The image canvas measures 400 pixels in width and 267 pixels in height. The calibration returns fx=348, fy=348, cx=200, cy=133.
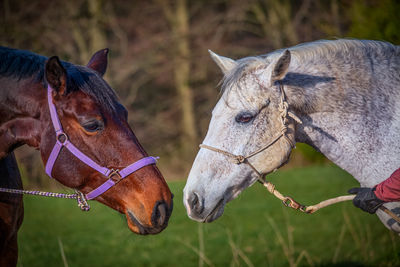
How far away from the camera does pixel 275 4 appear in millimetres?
13930

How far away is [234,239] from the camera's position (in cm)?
612

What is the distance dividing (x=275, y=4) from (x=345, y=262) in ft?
38.0

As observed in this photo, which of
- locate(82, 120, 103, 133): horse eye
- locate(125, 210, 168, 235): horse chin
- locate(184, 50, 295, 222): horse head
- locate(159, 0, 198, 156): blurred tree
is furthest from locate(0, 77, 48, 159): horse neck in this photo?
locate(159, 0, 198, 156): blurred tree

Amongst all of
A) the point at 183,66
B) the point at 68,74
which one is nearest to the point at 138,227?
the point at 68,74

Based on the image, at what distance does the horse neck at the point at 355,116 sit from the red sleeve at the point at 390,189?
0.27 m

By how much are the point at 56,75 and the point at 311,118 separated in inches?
72.8

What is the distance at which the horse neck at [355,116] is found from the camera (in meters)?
2.52

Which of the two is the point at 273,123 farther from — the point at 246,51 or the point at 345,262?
the point at 246,51

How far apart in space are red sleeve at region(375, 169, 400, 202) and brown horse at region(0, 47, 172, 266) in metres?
1.39

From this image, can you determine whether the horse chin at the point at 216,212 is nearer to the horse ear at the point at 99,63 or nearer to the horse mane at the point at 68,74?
the horse mane at the point at 68,74

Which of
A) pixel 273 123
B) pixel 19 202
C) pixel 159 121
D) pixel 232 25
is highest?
pixel 273 123

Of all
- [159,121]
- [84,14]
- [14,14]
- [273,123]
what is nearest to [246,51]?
[159,121]

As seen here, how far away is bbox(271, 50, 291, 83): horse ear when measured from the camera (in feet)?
7.84

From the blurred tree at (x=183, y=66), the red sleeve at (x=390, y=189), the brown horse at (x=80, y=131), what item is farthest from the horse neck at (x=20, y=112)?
the blurred tree at (x=183, y=66)
